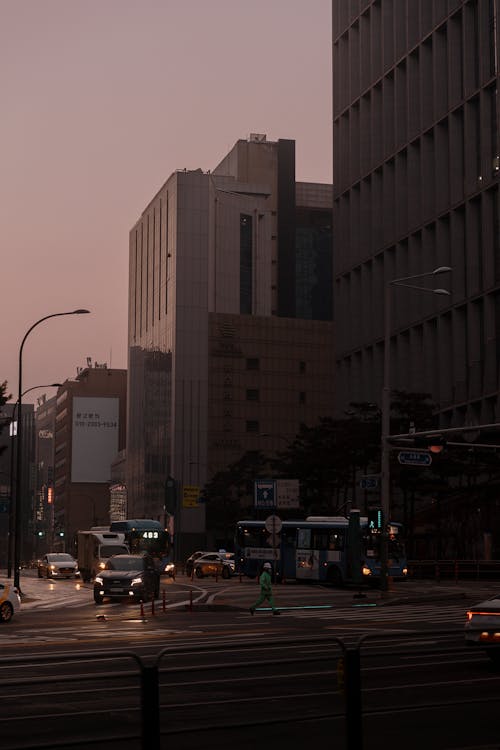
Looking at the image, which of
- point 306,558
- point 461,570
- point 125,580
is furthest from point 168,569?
point 125,580

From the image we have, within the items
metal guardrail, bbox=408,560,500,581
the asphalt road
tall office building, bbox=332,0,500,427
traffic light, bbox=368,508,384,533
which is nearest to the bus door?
metal guardrail, bbox=408,560,500,581

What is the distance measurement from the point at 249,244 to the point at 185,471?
1519 inches

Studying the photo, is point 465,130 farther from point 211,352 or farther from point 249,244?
point 249,244

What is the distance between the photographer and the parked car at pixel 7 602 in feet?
106

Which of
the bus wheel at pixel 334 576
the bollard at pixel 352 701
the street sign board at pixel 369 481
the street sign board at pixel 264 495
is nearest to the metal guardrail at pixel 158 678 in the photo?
the bollard at pixel 352 701

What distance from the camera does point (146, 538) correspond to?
70438 millimetres

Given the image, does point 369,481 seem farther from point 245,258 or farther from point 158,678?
point 245,258

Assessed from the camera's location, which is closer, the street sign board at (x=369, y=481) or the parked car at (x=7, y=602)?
the parked car at (x=7, y=602)

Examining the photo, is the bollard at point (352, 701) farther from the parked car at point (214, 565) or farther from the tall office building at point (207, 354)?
the tall office building at point (207, 354)

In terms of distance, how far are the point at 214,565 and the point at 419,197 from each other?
35484 mm

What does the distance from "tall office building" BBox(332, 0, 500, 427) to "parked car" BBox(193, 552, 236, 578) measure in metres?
20.5

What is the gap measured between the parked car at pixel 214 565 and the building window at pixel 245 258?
105 m

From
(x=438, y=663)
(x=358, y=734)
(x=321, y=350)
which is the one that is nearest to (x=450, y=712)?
(x=438, y=663)

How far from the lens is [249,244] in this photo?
173250 mm
